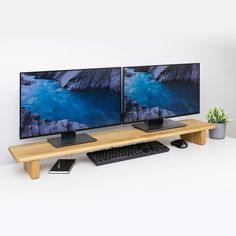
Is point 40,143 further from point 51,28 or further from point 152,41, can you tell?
point 152,41

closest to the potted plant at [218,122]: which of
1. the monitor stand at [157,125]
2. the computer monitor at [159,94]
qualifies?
the computer monitor at [159,94]

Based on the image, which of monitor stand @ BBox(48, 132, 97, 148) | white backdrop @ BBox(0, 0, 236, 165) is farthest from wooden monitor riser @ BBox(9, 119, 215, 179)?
white backdrop @ BBox(0, 0, 236, 165)

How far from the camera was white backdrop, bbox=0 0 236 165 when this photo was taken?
1.77 meters

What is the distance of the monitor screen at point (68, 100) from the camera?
163 centimetres

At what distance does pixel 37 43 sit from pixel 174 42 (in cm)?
98

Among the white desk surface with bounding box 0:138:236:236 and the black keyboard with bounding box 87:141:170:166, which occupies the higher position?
the black keyboard with bounding box 87:141:170:166

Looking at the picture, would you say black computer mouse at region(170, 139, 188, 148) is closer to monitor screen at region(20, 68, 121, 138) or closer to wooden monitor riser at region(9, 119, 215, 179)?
wooden monitor riser at region(9, 119, 215, 179)

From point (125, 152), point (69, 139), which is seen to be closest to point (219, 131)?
point (125, 152)

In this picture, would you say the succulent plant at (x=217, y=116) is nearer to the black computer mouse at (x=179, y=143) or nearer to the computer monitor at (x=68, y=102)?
the black computer mouse at (x=179, y=143)

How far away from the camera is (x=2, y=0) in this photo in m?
1.71

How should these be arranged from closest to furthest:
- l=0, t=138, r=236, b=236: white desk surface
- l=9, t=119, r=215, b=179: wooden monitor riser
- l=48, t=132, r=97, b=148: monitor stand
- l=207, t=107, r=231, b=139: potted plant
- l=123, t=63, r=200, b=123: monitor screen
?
l=0, t=138, r=236, b=236: white desk surface
l=9, t=119, r=215, b=179: wooden monitor riser
l=48, t=132, r=97, b=148: monitor stand
l=123, t=63, r=200, b=123: monitor screen
l=207, t=107, r=231, b=139: potted plant

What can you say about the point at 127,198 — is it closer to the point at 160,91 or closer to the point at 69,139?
the point at 69,139

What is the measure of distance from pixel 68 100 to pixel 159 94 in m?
0.60

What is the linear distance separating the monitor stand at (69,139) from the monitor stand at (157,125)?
1.20 feet
